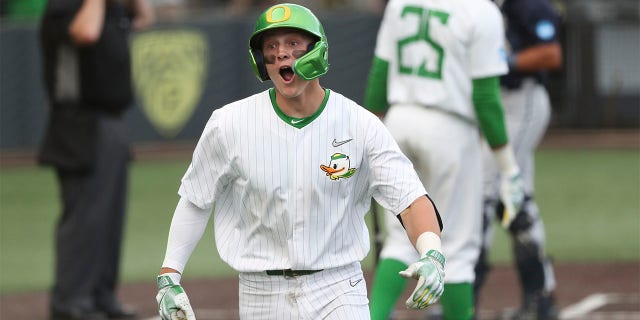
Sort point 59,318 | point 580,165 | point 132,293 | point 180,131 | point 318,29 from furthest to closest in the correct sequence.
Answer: point 180,131, point 580,165, point 132,293, point 59,318, point 318,29

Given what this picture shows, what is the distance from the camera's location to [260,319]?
4922 mm

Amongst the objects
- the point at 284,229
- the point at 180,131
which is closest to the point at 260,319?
the point at 284,229

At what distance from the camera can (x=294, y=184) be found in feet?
15.9

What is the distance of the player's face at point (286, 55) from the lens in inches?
188

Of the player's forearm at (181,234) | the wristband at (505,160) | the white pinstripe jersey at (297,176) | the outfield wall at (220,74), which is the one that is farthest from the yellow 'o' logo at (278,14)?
the outfield wall at (220,74)

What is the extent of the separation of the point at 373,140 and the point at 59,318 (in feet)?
12.6

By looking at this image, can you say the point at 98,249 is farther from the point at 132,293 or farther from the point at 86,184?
the point at 132,293

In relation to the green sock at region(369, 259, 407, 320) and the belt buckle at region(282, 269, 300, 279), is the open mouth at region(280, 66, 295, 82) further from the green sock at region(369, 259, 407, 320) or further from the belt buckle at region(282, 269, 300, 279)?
the green sock at region(369, 259, 407, 320)

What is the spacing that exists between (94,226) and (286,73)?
3807mm

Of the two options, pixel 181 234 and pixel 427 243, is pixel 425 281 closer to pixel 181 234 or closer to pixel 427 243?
pixel 427 243

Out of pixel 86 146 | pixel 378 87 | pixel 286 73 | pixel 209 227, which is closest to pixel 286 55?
pixel 286 73

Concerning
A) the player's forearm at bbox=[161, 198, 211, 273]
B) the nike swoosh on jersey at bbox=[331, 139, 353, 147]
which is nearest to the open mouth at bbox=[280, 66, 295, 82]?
the nike swoosh on jersey at bbox=[331, 139, 353, 147]

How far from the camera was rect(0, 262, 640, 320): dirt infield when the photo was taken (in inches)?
331

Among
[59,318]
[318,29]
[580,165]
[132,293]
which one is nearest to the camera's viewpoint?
[318,29]
